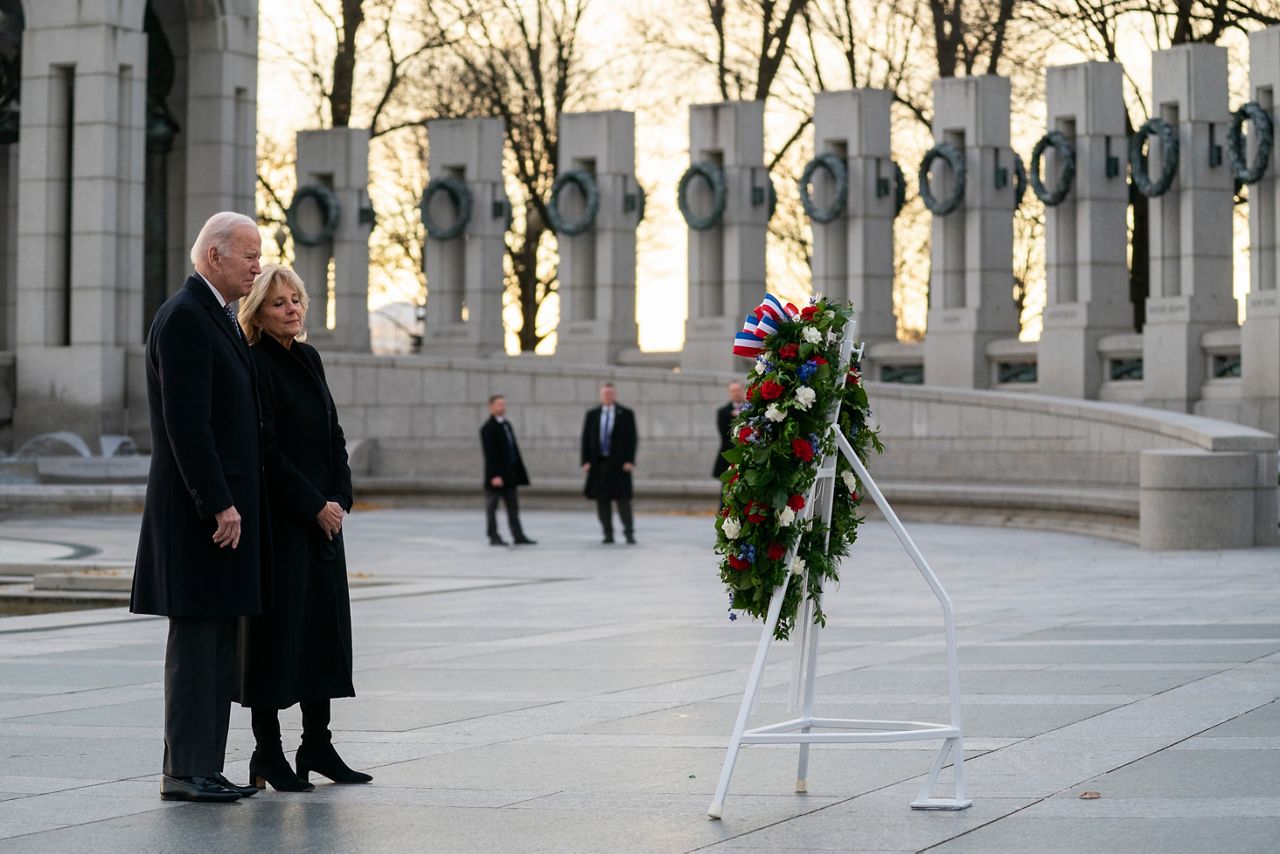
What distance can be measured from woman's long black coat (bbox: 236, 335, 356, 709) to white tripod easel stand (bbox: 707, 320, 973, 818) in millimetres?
1486

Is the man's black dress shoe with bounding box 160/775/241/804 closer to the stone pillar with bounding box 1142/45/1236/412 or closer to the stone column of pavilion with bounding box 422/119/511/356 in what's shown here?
the stone pillar with bounding box 1142/45/1236/412

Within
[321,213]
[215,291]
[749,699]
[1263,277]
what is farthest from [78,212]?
[749,699]

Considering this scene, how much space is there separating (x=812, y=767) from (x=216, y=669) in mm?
2136

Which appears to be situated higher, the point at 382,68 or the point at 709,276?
the point at 382,68

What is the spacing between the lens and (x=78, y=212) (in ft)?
102

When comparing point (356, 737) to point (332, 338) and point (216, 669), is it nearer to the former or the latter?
point (216, 669)

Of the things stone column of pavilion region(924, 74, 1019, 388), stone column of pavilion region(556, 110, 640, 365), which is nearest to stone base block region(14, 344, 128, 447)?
stone column of pavilion region(556, 110, 640, 365)

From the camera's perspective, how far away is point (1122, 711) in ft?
28.0

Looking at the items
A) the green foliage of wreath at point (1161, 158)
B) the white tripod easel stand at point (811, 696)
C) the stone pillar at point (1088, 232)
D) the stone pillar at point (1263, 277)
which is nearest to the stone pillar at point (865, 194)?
the stone pillar at point (1088, 232)

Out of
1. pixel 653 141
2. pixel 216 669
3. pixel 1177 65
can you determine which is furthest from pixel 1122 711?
pixel 653 141

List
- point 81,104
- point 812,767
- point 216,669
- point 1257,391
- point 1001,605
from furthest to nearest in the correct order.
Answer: point 81,104 → point 1257,391 → point 1001,605 → point 812,767 → point 216,669

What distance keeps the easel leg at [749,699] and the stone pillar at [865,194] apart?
80.5 ft

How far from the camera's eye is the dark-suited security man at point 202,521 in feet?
22.6

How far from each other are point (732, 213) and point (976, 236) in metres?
3.90
